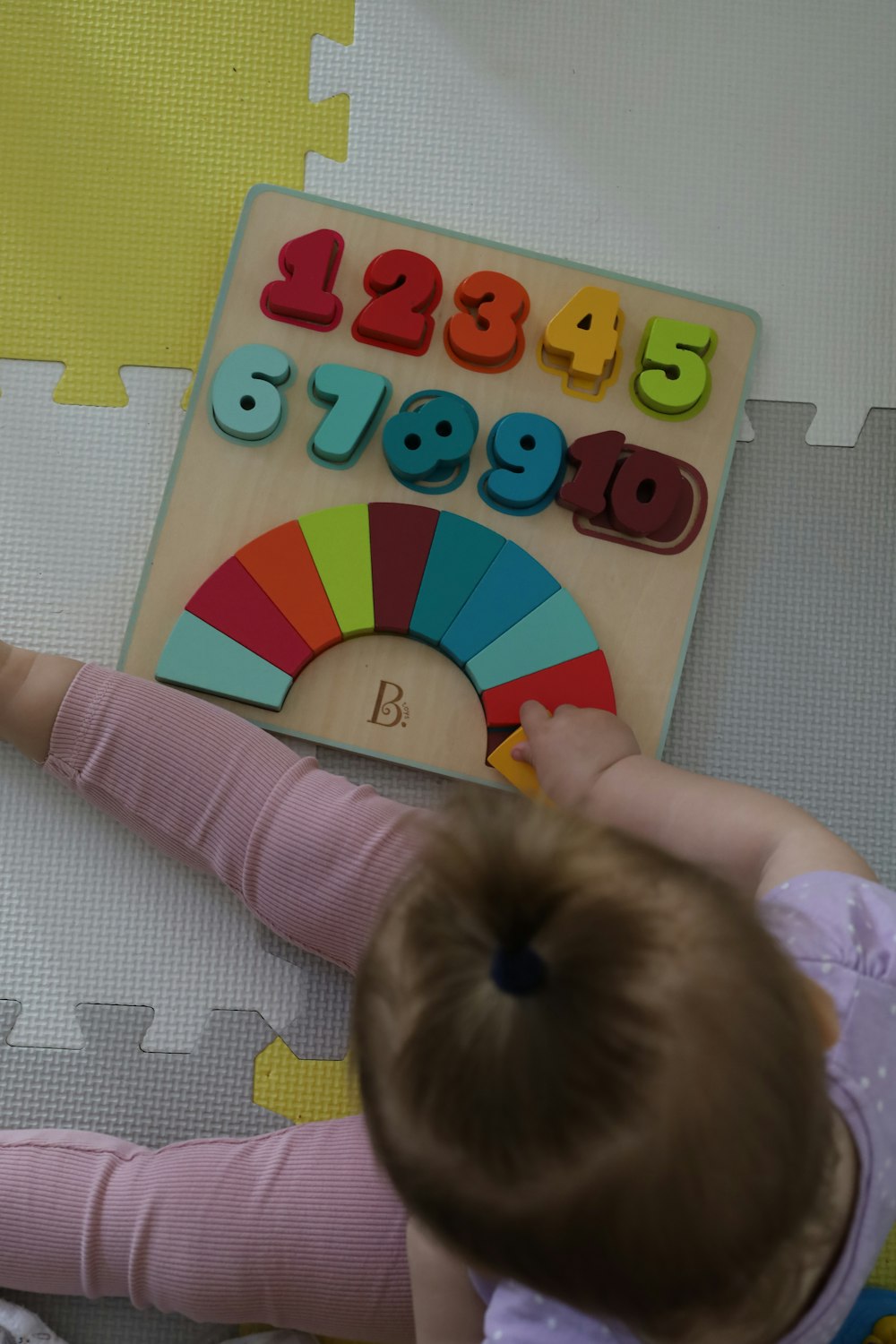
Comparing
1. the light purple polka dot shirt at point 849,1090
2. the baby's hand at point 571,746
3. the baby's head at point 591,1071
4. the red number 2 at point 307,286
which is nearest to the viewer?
the baby's head at point 591,1071

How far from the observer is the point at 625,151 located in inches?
39.3

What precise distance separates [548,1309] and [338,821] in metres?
0.33

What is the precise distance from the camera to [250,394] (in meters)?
0.89

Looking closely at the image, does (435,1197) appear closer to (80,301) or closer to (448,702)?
(448,702)

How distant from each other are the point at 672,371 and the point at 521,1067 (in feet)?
2.20

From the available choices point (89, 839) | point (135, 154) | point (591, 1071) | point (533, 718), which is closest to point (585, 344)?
point (533, 718)

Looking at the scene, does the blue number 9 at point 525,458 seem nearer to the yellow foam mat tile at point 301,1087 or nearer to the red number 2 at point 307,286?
the red number 2 at point 307,286

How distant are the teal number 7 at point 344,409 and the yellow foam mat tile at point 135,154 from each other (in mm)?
129

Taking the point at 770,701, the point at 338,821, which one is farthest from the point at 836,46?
the point at 338,821

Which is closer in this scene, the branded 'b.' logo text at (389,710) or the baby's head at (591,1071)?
the baby's head at (591,1071)

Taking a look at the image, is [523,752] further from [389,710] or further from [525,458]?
[525,458]

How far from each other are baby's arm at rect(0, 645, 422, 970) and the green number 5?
Result: 392 millimetres

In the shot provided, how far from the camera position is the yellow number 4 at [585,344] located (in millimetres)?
903

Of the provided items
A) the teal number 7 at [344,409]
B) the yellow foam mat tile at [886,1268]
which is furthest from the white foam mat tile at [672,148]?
the yellow foam mat tile at [886,1268]
